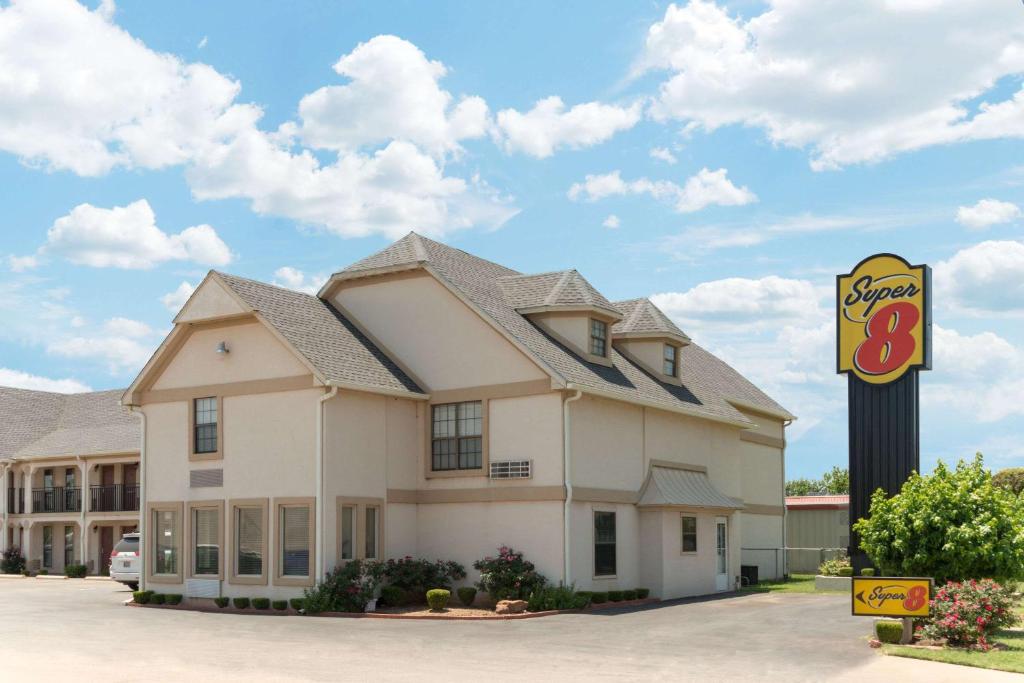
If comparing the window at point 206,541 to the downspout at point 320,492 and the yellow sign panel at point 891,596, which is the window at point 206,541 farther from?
the yellow sign panel at point 891,596

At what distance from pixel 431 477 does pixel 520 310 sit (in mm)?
5452

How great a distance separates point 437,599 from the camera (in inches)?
1051

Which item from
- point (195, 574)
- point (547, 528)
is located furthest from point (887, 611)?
point (195, 574)

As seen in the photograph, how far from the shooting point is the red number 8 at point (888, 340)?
97.1 ft

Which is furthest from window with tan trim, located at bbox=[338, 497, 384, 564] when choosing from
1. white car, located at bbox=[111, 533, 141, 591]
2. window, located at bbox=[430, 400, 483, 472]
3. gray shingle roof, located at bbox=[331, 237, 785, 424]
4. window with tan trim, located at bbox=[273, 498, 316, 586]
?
white car, located at bbox=[111, 533, 141, 591]

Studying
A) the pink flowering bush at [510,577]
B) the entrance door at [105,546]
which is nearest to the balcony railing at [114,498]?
the entrance door at [105,546]

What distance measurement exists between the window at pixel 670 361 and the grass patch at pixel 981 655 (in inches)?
625

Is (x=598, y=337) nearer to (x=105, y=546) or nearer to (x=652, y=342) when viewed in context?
(x=652, y=342)

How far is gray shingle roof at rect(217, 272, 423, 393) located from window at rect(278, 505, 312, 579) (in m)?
3.39

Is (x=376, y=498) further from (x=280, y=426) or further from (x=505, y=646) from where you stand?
(x=505, y=646)

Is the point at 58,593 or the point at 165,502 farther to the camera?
the point at 58,593

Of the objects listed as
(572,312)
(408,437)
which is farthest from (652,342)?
(408,437)

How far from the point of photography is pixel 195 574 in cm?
2988

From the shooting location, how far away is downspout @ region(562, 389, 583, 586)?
90.9ft
